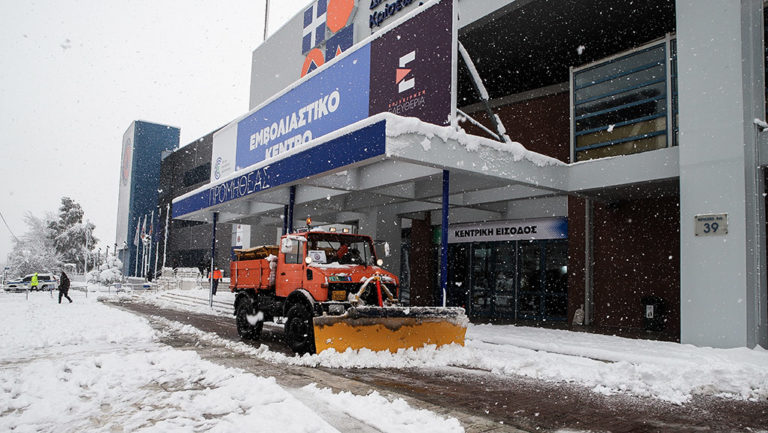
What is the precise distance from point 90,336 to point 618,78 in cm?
1370

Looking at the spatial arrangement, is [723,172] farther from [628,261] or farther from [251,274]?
[251,274]

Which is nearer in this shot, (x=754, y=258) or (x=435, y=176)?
(x=754, y=258)

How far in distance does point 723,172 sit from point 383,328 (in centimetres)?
675

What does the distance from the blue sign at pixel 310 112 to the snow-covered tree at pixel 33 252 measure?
4432 cm

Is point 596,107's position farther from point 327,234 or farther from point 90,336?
point 90,336

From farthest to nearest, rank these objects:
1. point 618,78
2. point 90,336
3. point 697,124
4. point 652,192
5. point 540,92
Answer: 1. point 540,92
2. point 618,78
3. point 652,192
4. point 90,336
5. point 697,124

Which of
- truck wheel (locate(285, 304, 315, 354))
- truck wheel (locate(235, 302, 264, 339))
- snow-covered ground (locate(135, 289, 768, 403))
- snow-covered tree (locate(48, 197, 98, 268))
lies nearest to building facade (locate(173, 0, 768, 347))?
snow-covered ground (locate(135, 289, 768, 403))

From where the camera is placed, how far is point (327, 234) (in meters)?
10.2

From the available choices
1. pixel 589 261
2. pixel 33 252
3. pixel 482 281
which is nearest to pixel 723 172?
pixel 589 261

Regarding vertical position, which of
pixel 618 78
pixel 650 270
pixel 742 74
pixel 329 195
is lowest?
pixel 650 270

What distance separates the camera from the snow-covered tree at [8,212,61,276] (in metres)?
52.9

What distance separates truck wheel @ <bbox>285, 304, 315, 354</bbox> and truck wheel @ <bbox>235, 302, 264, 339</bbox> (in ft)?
7.64

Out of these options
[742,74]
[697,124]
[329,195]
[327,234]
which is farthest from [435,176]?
[742,74]

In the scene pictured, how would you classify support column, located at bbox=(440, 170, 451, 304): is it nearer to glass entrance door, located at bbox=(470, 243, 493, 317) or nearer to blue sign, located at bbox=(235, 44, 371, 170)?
blue sign, located at bbox=(235, 44, 371, 170)
